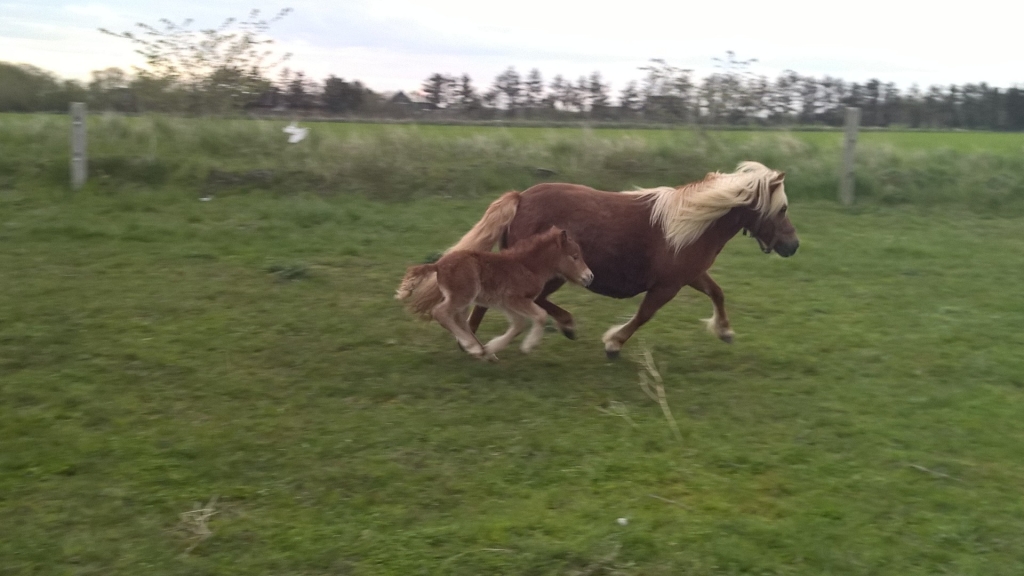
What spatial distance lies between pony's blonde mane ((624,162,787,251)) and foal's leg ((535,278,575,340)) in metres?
0.87

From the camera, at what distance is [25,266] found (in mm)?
8188

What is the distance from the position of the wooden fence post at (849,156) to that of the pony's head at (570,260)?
29.7 ft

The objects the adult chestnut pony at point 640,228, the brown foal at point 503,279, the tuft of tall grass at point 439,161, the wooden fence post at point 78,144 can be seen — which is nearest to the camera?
the brown foal at point 503,279

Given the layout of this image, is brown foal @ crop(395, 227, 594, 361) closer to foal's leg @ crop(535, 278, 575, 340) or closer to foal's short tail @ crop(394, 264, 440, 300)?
foal's short tail @ crop(394, 264, 440, 300)

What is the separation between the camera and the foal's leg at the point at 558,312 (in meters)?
6.47

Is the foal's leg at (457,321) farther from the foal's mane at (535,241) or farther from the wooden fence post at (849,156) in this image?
the wooden fence post at (849,156)

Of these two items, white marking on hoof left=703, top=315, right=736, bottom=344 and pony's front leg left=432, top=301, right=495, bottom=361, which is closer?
pony's front leg left=432, top=301, right=495, bottom=361

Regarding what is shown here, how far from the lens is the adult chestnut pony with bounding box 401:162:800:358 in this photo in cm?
622

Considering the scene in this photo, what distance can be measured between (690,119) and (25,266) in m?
13.0

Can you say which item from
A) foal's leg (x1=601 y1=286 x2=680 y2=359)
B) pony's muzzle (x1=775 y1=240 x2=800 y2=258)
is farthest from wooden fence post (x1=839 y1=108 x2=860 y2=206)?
foal's leg (x1=601 y1=286 x2=680 y2=359)

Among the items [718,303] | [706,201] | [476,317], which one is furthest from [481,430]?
[718,303]

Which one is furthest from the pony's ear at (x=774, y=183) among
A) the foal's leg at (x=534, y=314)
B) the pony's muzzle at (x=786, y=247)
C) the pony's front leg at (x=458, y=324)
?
the pony's front leg at (x=458, y=324)

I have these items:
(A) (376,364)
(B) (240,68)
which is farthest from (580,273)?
(B) (240,68)

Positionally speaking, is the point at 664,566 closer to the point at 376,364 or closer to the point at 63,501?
the point at 63,501
